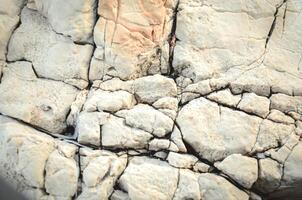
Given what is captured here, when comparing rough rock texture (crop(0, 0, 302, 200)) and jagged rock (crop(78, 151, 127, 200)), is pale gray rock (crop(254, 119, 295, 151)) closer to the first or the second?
rough rock texture (crop(0, 0, 302, 200))

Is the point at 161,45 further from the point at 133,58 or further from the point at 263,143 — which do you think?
the point at 263,143

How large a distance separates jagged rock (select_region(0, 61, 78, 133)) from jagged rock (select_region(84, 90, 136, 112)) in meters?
0.13

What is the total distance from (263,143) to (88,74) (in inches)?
37.8

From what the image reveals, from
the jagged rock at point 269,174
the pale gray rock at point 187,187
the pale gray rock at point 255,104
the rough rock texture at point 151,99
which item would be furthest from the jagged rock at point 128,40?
the jagged rock at point 269,174

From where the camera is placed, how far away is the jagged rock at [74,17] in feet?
6.61

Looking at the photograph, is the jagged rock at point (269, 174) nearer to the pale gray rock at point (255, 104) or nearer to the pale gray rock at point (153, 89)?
the pale gray rock at point (255, 104)

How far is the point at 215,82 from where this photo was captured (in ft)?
6.47

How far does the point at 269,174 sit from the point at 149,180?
0.56 metres

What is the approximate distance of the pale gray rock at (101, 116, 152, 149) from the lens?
187 cm

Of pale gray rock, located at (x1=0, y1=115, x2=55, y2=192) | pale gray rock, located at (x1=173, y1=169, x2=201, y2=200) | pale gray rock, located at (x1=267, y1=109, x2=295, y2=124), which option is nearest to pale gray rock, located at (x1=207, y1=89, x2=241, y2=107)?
pale gray rock, located at (x1=267, y1=109, x2=295, y2=124)

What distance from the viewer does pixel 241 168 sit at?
1.80m

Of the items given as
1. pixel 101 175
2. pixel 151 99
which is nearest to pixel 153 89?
pixel 151 99

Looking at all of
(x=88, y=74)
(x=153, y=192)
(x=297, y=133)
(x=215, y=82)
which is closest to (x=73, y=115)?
(x=88, y=74)

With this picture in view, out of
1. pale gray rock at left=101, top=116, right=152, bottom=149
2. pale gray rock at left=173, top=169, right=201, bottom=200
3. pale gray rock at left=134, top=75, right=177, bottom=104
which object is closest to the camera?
pale gray rock at left=173, top=169, right=201, bottom=200
